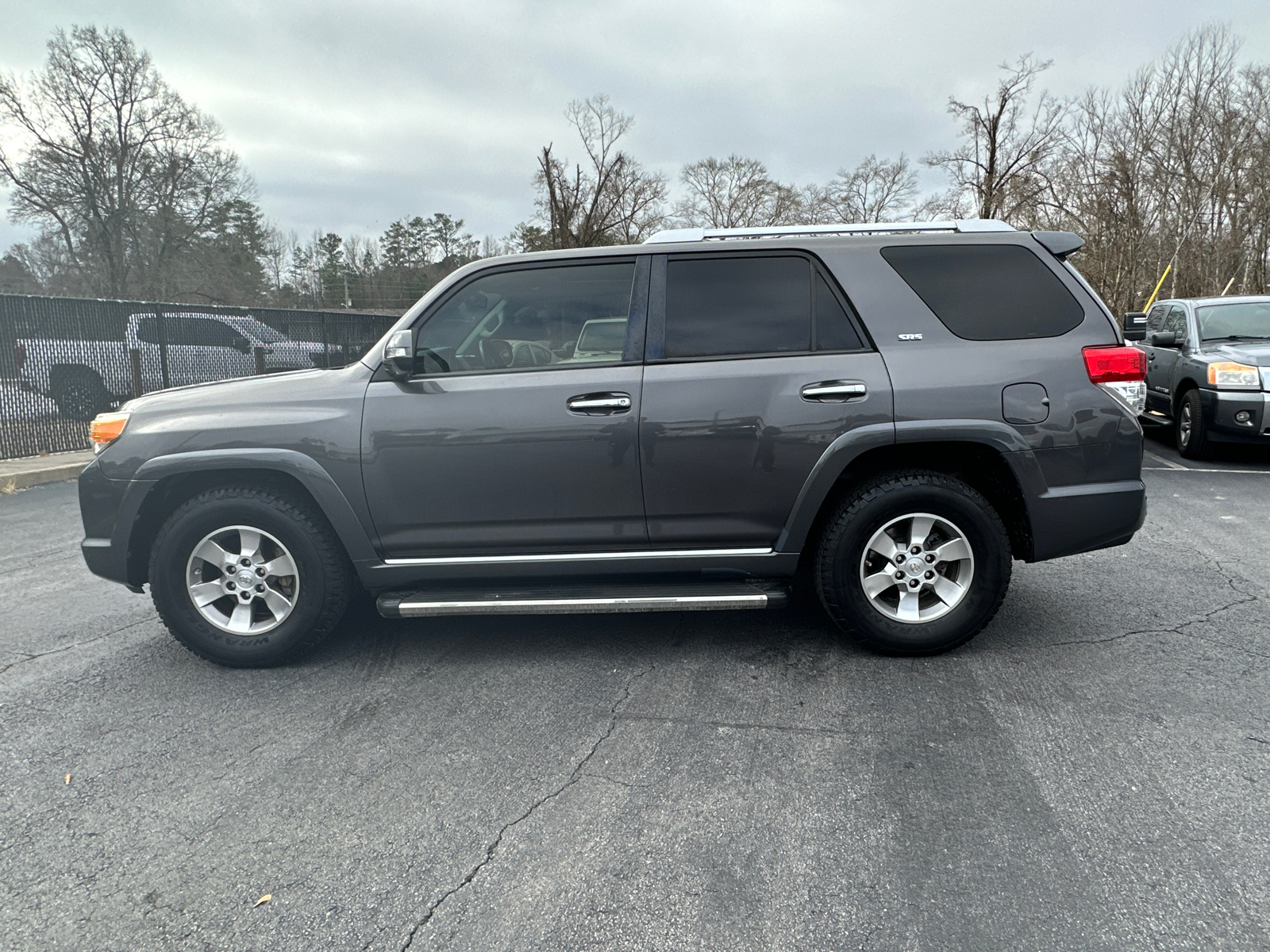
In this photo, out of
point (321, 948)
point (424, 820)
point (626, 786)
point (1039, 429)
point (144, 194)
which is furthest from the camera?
point (144, 194)

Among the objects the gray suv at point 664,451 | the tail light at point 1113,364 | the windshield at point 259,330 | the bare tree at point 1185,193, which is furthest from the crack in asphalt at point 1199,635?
the bare tree at point 1185,193

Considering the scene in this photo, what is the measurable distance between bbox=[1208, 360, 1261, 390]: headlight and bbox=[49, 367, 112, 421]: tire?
44.9ft

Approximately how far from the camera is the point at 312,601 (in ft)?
12.4

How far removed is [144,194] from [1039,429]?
1557 inches

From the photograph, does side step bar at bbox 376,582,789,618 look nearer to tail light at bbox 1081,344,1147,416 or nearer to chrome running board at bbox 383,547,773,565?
chrome running board at bbox 383,547,773,565

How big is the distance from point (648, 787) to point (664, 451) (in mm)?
1423

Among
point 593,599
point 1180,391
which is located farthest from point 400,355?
point 1180,391

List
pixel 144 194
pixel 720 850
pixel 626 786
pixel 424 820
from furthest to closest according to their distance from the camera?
pixel 144 194 < pixel 626 786 < pixel 424 820 < pixel 720 850

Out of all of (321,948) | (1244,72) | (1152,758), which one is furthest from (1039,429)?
(1244,72)

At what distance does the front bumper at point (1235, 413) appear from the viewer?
845cm

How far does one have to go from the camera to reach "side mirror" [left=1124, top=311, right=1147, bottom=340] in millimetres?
11500

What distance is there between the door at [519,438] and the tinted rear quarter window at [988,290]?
1270mm

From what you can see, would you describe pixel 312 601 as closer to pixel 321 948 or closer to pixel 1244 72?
pixel 321 948

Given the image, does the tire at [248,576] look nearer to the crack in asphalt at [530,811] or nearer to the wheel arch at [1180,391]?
the crack in asphalt at [530,811]
